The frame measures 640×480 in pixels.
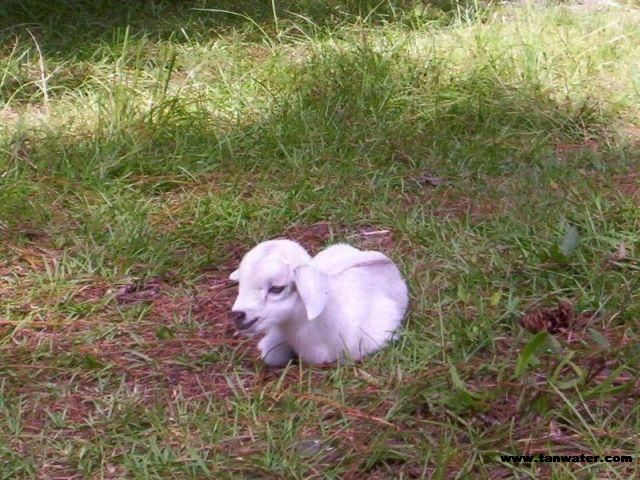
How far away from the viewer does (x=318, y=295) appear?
254 centimetres

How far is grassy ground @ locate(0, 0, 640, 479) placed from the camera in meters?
2.38

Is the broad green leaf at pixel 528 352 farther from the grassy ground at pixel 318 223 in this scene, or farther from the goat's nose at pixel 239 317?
the goat's nose at pixel 239 317

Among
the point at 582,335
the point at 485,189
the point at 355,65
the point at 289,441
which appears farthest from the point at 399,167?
the point at 289,441

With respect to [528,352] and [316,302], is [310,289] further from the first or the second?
[528,352]

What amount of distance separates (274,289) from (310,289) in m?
0.09

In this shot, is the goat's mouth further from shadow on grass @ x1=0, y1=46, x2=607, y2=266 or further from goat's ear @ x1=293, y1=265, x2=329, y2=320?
shadow on grass @ x1=0, y1=46, x2=607, y2=266

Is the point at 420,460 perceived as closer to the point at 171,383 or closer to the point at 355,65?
the point at 171,383

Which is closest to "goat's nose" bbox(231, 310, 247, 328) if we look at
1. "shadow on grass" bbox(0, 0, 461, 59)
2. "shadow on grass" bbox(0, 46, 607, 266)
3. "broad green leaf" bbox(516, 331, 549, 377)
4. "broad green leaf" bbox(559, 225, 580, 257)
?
"broad green leaf" bbox(516, 331, 549, 377)

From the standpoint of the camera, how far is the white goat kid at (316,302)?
253cm

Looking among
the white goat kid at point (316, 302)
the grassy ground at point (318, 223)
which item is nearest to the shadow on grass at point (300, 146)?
the grassy ground at point (318, 223)

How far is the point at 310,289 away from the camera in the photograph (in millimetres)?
2529

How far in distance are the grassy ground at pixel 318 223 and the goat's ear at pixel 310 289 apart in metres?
0.18

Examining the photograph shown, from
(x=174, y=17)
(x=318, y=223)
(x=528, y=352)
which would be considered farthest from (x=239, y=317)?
(x=174, y=17)

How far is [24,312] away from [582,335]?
156cm
